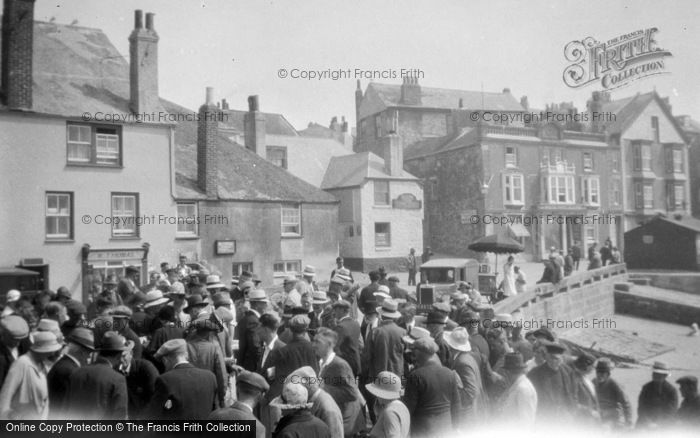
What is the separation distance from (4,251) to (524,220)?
14.6 meters

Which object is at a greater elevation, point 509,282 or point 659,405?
point 509,282

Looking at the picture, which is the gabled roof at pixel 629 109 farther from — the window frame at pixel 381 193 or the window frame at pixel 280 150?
the window frame at pixel 280 150

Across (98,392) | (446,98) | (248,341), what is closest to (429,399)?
(248,341)

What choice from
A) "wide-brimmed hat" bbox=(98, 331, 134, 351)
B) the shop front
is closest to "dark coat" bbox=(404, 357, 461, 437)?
"wide-brimmed hat" bbox=(98, 331, 134, 351)

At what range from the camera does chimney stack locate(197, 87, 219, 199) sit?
13219 mm

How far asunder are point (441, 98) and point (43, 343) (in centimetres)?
2953

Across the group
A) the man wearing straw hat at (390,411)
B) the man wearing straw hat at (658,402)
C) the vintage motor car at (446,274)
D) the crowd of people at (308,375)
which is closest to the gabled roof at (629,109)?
the vintage motor car at (446,274)

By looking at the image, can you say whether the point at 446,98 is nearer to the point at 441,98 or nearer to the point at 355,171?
the point at 441,98

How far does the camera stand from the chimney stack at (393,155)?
81.3 feet

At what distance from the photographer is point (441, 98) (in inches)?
1245

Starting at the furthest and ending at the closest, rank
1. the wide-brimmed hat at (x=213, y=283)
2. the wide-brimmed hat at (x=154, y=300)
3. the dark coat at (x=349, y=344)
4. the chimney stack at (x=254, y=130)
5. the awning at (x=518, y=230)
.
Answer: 1. the chimney stack at (x=254, y=130)
2. the awning at (x=518, y=230)
3. the wide-brimmed hat at (x=213, y=283)
4. the wide-brimmed hat at (x=154, y=300)
5. the dark coat at (x=349, y=344)

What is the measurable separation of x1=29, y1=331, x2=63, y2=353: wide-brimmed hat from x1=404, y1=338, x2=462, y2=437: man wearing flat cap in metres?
2.89

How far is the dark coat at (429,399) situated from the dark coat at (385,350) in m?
1.23

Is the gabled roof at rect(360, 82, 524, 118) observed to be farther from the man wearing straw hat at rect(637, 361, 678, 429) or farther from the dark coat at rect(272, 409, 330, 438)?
the dark coat at rect(272, 409, 330, 438)
